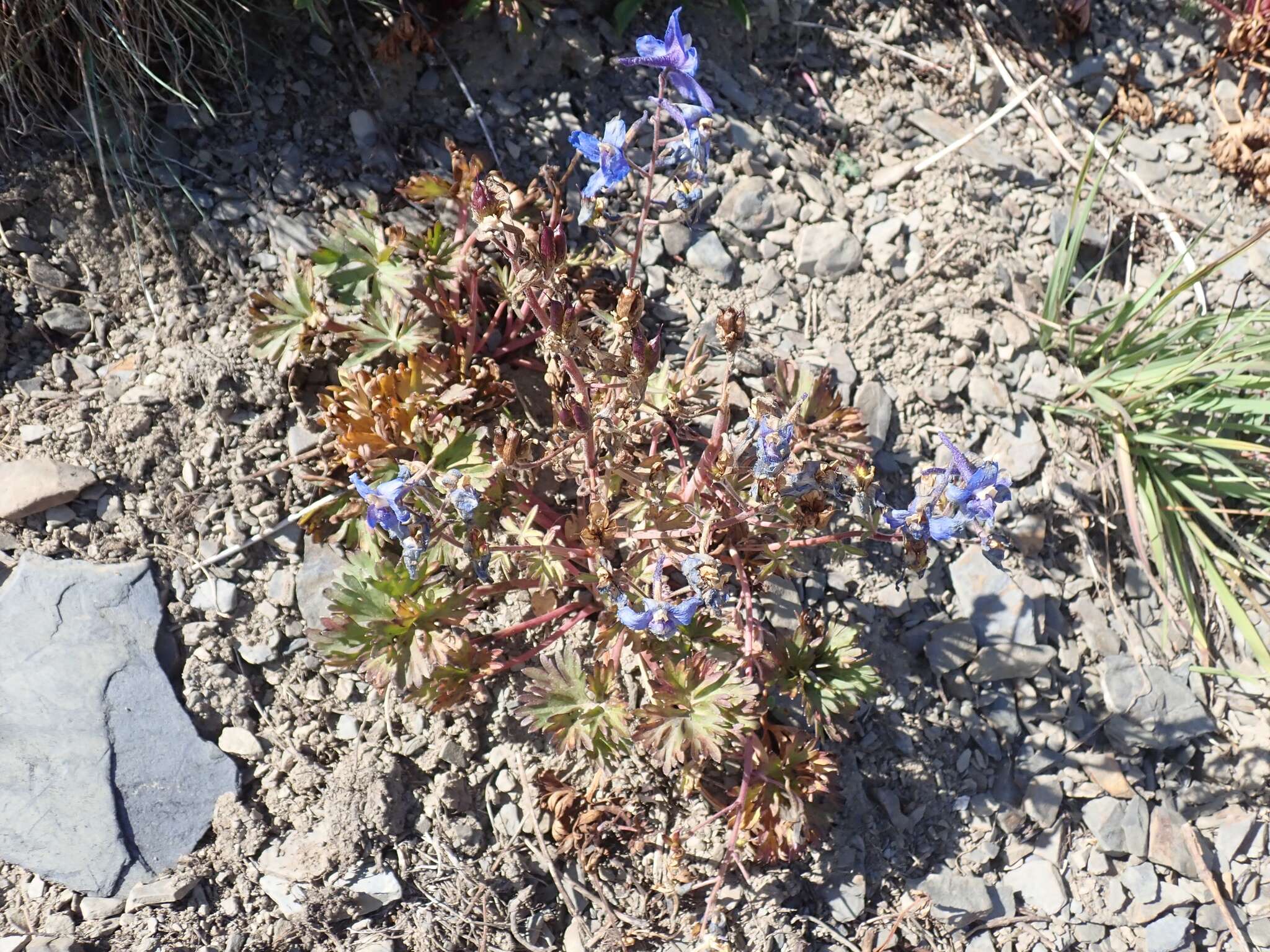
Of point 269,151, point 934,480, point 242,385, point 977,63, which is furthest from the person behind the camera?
point 977,63

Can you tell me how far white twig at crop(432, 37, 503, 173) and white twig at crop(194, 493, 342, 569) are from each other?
128 centimetres

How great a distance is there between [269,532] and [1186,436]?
2916mm

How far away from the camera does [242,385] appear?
2.93 metres

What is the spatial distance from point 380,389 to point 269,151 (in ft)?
3.37

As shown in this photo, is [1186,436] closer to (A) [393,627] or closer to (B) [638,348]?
(B) [638,348]

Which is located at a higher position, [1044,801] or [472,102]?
[472,102]

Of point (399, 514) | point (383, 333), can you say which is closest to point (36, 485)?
point (383, 333)

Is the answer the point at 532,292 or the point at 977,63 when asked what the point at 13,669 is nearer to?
the point at 532,292

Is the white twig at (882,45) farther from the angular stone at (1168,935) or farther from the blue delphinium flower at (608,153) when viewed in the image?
the angular stone at (1168,935)

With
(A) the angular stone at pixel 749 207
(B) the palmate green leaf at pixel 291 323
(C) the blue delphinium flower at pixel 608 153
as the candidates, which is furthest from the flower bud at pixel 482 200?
(A) the angular stone at pixel 749 207

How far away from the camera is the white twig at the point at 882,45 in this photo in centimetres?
377

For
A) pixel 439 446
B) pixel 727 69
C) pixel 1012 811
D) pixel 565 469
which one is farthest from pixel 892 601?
pixel 727 69

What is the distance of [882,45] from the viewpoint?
12.4 feet

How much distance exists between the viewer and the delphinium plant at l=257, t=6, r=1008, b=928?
227 centimetres
